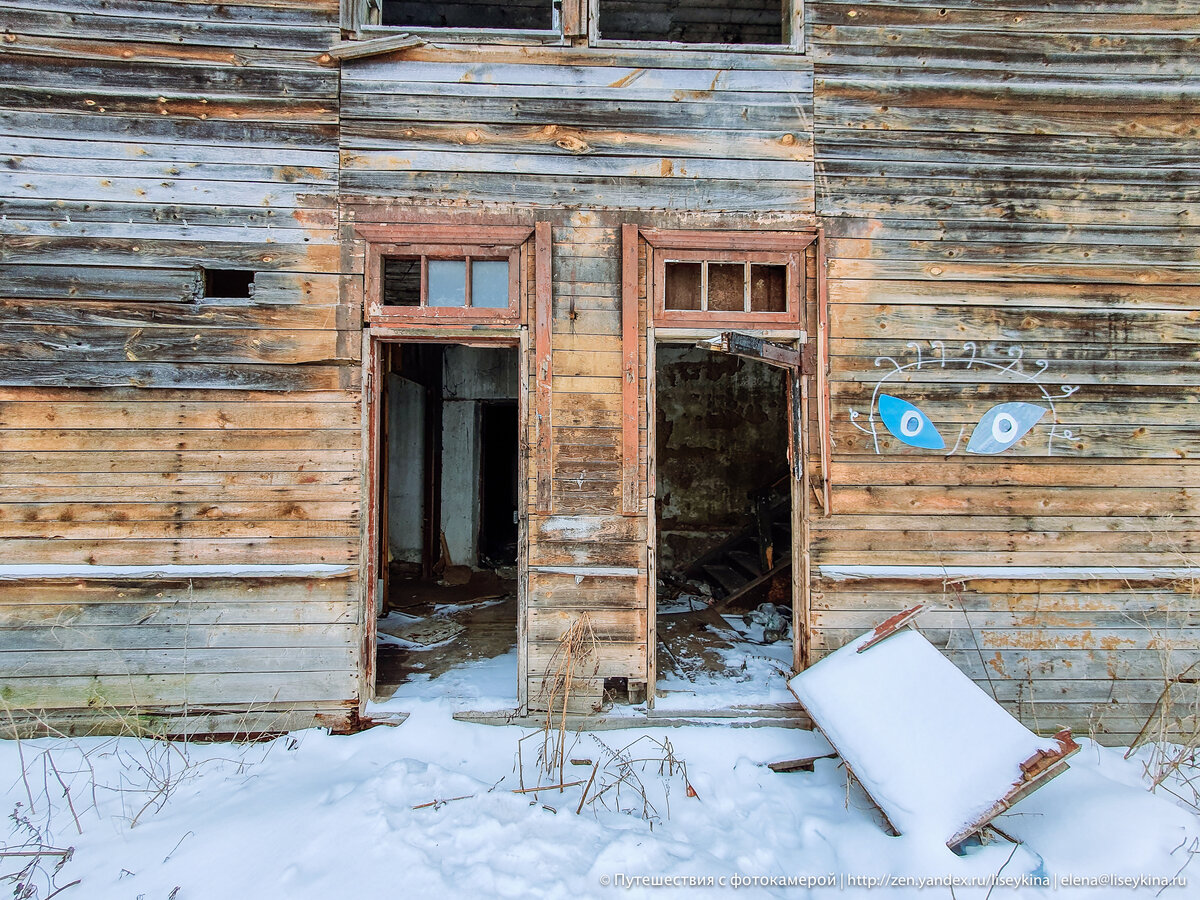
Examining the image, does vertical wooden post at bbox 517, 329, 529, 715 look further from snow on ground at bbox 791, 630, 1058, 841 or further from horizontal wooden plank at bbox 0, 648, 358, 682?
snow on ground at bbox 791, 630, 1058, 841

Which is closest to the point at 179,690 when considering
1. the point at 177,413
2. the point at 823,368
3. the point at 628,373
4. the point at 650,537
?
the point at 177,413

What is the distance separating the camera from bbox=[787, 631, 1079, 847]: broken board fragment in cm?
279

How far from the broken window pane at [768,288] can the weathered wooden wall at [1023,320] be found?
0.36 meters

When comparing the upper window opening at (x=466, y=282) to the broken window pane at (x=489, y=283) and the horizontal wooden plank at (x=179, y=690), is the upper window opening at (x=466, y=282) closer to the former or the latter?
the broken window pane at (x=489, y=283)

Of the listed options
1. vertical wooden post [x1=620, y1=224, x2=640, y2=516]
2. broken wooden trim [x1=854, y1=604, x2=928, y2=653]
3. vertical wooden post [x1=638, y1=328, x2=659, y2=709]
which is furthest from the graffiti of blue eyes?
vertical wooden post [x1=620, y1=224, x2=640, y2=516]

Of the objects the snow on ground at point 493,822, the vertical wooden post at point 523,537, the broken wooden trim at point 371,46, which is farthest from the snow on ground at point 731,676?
the broken wooden trim at point 371,46

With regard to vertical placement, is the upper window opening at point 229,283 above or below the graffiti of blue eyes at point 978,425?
above

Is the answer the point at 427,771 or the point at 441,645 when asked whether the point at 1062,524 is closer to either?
the point at 427,771

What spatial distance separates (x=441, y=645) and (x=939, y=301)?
15.4 ft

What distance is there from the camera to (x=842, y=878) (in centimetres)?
274

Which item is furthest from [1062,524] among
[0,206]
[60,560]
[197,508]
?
[0,206]

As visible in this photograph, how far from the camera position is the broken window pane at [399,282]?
4074 mm

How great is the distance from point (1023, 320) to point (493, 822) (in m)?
4.48

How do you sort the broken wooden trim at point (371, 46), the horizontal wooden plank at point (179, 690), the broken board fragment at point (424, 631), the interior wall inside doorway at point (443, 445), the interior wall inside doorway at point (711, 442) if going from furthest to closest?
1. the interior wall inside doorway at point (711, 442)
2. the interior wall inside doorway at point (443, 445)
3. the broken board fragment at point (424, 631)
4. the broken wooden trim at point (371, 46)
5. the horizontal wooden plank at point (179, 690)
